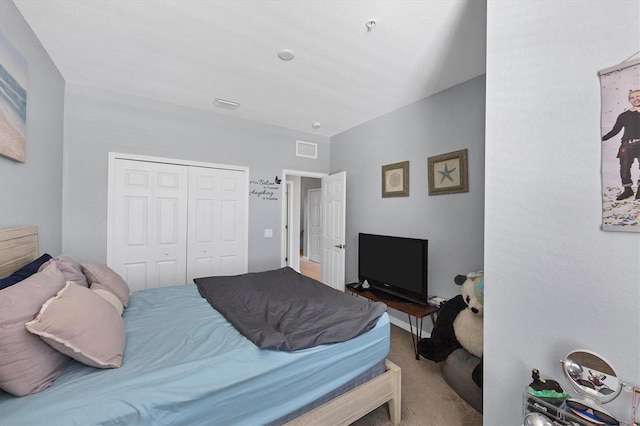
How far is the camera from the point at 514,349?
1.31 meters

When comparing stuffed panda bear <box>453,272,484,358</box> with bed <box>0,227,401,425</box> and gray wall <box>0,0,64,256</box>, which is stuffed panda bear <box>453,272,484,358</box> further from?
gray wall <box>0,0,64,256</box>

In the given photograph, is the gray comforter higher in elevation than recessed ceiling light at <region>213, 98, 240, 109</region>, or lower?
lower

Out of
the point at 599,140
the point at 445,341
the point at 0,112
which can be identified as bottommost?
the point at 445,341

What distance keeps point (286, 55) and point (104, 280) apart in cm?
221

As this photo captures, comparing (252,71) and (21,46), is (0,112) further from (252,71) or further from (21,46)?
(252,71)

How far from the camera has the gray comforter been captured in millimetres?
1434

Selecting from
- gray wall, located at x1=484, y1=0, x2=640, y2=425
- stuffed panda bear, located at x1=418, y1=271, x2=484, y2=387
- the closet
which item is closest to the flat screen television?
stuffed panda bear, located at x1=418, y1=271, x2=484, y2=387

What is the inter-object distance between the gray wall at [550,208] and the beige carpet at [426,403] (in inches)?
17.9

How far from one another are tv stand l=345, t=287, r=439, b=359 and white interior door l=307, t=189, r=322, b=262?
3539 millimetres

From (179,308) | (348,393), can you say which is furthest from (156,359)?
(348,393)

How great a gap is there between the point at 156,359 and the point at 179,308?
668 millimetres

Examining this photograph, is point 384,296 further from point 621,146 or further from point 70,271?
point 70,271

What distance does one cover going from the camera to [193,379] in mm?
1122

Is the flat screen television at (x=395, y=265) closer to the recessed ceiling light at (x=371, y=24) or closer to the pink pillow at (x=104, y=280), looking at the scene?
the recessed ceiling light at (x=371, y=24)
